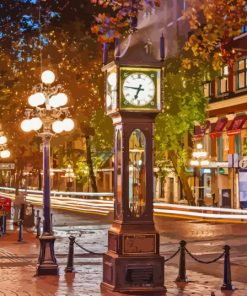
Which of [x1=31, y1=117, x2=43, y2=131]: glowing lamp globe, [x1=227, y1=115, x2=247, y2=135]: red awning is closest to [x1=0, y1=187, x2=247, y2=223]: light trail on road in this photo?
[x1=227, y1=115, x2=247, y2=135]: red awning

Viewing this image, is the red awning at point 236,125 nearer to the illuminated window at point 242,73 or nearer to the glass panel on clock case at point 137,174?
the illuminated window at point 242,73

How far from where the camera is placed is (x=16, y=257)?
71.8 ft

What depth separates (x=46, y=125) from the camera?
1902 centimetres

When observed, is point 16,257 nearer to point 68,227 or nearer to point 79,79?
point 79,79

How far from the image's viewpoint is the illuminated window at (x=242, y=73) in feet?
173

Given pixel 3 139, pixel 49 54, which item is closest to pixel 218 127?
pixel 3 139

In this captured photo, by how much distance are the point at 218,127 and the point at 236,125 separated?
313 centimetres

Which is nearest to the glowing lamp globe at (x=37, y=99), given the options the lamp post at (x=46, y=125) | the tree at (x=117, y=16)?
the lamp post at (x=46, y=125)

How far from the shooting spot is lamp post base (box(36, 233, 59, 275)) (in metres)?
17.3

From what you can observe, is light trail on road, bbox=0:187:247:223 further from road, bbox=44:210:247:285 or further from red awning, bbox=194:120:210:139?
red awning, bbox=194:120:210:139

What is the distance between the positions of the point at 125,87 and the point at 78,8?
13790 mm

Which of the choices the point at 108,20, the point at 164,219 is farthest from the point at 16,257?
the point at 164,219

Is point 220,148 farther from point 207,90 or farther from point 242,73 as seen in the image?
point 242,73

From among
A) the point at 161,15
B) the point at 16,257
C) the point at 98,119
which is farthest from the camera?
the point at 98,119
